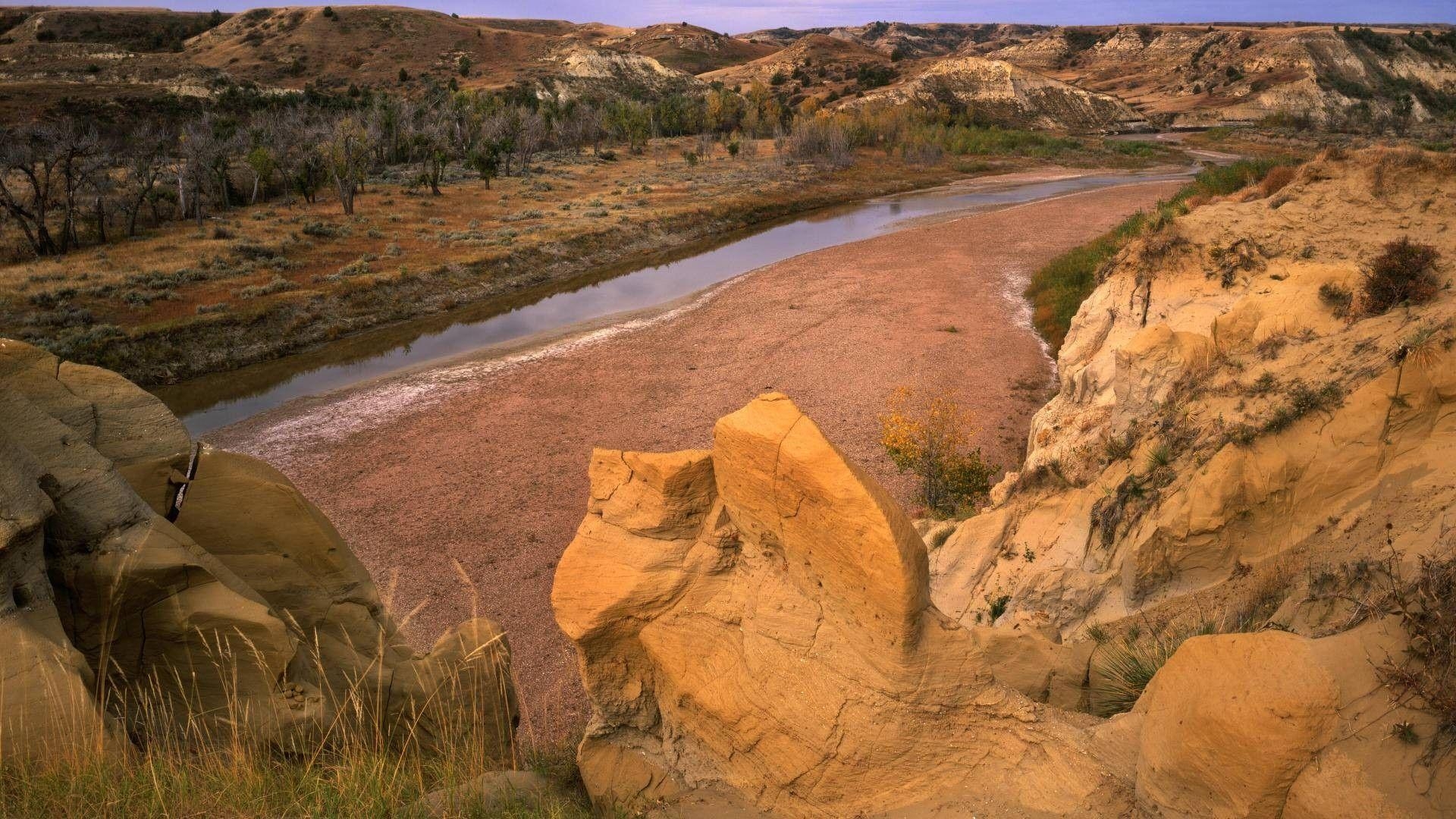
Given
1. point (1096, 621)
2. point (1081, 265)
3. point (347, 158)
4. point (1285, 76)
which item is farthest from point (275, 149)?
point (1285, 76)

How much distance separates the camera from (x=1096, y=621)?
376 inches

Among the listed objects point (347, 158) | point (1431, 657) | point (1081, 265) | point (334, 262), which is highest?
point (347, 158)

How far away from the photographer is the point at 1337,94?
9638 cm

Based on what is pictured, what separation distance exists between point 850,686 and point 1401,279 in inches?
377

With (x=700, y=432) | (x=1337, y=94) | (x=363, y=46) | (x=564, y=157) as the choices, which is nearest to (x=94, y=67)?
(x=363, y=46)

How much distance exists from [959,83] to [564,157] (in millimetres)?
61818

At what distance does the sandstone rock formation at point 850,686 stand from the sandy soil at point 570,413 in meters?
3.93

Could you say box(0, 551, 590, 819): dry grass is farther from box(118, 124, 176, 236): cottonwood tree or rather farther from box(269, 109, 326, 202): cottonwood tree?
box(269, 109, 326, 202): cottonwood tree

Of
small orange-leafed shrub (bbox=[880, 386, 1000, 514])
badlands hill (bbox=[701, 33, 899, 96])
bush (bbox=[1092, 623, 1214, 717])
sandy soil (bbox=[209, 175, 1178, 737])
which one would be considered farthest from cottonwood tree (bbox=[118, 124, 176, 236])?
badlands hill (bbox=[701, 33, 899, 96])

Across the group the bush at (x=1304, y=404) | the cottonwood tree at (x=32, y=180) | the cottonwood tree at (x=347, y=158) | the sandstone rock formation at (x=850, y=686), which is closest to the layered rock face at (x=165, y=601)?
the sandstone rock formation at (x=850, y=686)

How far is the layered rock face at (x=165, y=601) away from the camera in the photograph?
523cm

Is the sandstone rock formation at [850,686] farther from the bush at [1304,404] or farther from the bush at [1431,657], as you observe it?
the bush at [1304,404]

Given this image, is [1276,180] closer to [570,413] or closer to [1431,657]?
[1431,657]

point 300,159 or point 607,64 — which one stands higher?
point 607,64
